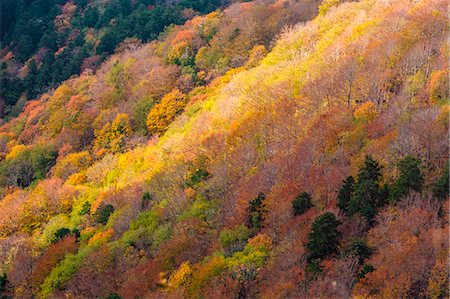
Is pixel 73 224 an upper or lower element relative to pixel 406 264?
lower

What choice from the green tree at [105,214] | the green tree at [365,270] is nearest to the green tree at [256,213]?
the green tree at [365,270]

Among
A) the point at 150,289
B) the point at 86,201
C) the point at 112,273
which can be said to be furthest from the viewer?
the point at 86,201

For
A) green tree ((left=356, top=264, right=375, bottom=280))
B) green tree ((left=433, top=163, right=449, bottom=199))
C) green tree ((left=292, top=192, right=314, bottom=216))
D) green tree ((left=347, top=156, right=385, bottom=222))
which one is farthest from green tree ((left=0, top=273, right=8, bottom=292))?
green tree ((left=433, top=163, right=449, bottom=199))

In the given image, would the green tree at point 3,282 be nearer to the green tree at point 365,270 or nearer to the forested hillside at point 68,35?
the green tree at point 365,270

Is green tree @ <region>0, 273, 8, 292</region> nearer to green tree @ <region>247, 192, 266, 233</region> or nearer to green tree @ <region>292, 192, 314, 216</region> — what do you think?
green tree @ <region>247, 192, 266, 233</region>

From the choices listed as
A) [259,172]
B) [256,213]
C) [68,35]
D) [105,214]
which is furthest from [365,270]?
[68,35]

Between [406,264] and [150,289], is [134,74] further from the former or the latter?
[406,264]

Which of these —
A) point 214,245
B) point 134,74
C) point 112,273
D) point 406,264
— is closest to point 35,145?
point 134,74
